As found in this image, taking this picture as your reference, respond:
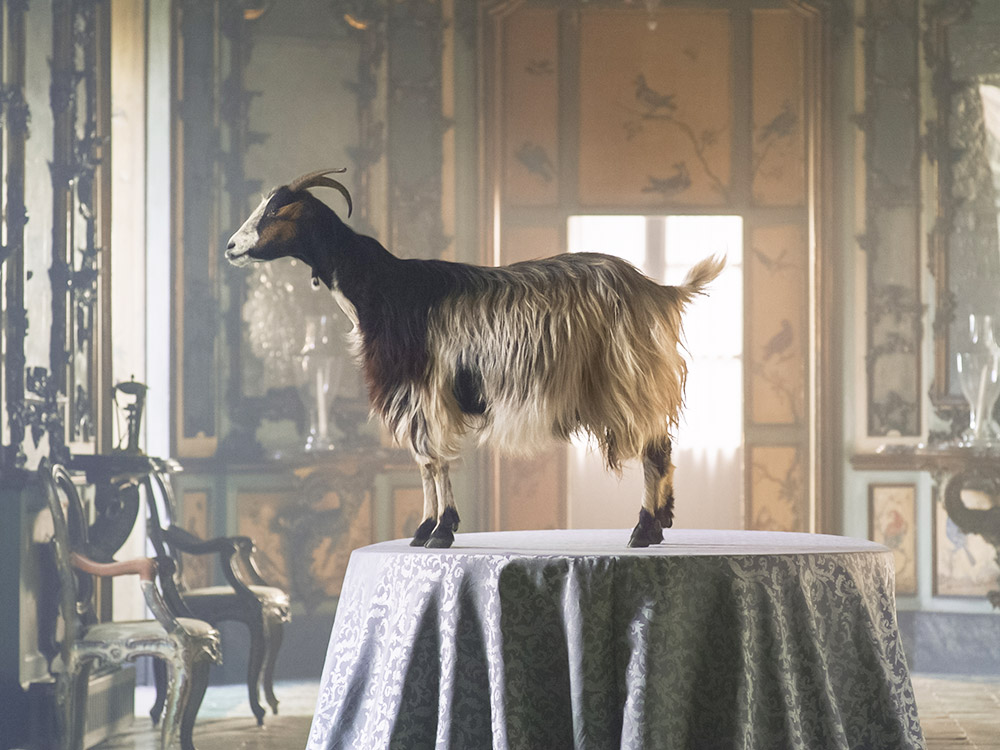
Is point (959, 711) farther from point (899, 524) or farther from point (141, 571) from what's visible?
point (141, 571)

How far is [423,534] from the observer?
7.31 ft

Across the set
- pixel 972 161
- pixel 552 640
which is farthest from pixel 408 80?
pixel 552 640

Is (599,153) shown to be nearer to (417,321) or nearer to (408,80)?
(408,80)

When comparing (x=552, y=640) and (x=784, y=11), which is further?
(x=784, y=11)

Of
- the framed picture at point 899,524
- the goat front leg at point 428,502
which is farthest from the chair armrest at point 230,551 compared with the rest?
the framed picture at point 899,524

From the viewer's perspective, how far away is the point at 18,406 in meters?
4.00

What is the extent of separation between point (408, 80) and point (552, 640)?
3.75 metres

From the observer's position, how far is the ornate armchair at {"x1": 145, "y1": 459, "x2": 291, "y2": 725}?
4266 mm

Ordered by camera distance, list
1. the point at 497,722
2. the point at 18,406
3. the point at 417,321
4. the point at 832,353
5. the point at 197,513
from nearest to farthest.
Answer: the point at 497,722
the point at 417,321
the point at 18,406
the point at 197,513
the point at 832,353

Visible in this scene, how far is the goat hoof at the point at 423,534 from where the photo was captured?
2197 millimetres

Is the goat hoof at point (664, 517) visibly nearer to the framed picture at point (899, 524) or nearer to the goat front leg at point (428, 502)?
the goat front leg at point (428, 502)

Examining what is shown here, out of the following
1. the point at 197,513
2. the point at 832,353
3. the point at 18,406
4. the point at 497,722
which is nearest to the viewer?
the point at 497,722

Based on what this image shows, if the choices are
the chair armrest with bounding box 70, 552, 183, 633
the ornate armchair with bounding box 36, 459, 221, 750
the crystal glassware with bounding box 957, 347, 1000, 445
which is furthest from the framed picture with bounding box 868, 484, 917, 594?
the chair armrest with bounding box 70, 552, 183, 633

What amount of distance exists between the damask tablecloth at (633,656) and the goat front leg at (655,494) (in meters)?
0.23
